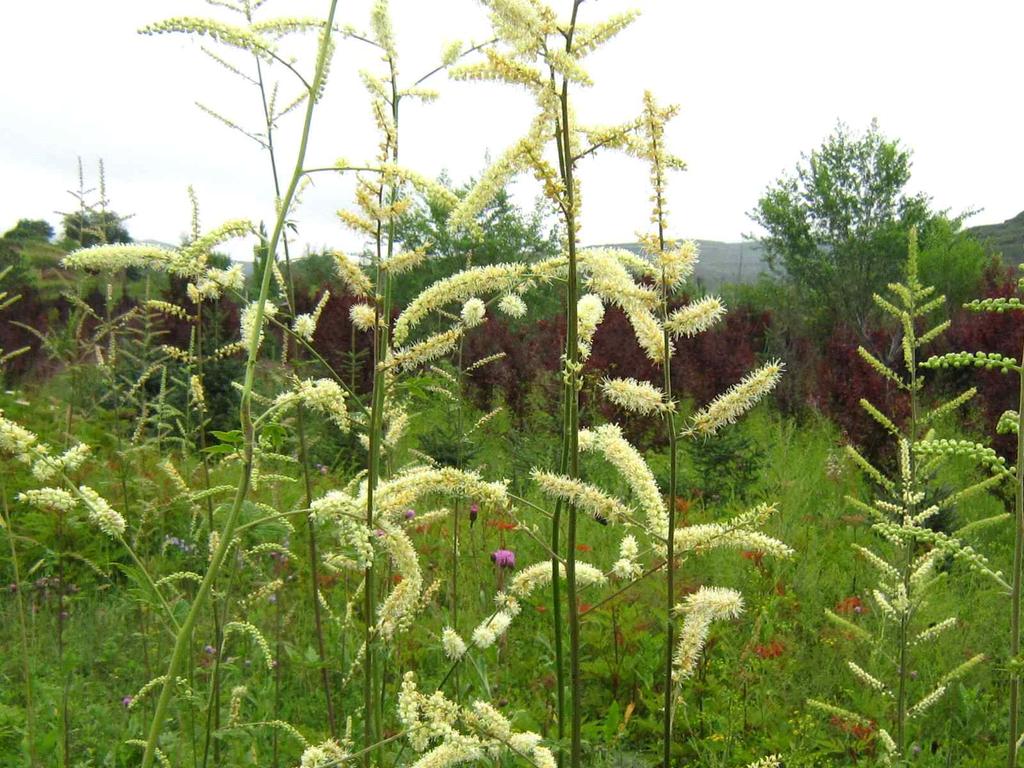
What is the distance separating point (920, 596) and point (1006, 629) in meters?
2.73

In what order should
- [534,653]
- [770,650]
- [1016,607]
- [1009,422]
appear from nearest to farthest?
[1016,607] → [1009,422] → [770,650] → [534,653]

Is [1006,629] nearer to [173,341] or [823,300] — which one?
[173,341]

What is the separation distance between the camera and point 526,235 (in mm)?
20828

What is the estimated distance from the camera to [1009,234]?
5222 cm

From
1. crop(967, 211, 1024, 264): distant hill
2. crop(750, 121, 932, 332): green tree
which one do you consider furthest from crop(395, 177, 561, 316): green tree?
crop(967, 211, 1024, 264): distant hill

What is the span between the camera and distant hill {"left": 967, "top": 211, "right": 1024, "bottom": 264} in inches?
1690

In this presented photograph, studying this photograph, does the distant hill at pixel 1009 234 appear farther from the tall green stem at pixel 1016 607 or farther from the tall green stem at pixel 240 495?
the tall green stem at pixel 240 495

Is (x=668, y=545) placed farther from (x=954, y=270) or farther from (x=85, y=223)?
(x=954, y=270)

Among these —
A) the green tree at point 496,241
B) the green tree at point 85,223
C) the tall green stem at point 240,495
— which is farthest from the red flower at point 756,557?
the green tree at point 496,241

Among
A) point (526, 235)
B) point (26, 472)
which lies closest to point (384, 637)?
point (26, 472)


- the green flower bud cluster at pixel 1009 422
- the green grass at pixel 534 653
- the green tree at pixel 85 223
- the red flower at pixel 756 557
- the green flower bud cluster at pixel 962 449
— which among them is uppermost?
the green tree at pixel 85 223

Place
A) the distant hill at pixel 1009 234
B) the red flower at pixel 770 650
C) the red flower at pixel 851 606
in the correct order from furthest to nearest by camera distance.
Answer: the distant hill at pixel 1009 234
the red flower at pixel 851 606
the red flower at pixel 770 650

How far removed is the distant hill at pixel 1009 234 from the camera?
141ft

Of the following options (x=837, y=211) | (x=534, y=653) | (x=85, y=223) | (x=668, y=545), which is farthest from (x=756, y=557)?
(x=837, y=211)
